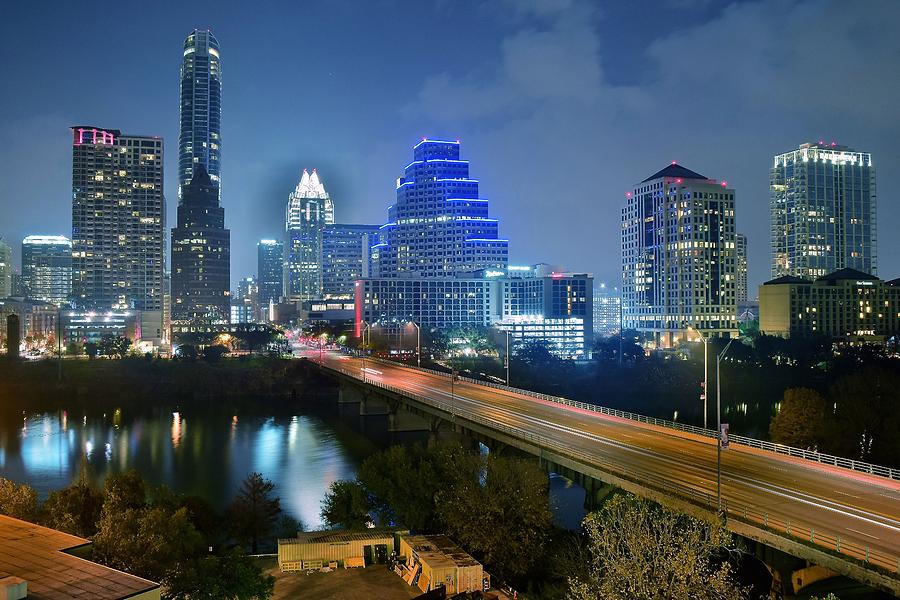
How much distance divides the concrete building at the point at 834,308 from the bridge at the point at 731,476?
443 feet

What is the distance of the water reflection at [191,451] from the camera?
56031 millimetres

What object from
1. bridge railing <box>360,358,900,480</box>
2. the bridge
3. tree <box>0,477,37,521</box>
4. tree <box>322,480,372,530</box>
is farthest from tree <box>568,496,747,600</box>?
tree <box>0,477,37,521</box>

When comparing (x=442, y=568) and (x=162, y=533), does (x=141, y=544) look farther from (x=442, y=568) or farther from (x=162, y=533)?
(x=442, y=568)

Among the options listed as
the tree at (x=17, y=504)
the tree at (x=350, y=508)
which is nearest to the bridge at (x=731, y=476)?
the tree at (x=350, y=508)

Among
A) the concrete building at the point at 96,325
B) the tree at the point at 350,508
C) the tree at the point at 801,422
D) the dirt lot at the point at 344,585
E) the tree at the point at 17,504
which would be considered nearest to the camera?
the dirt lot at the point at 344,585

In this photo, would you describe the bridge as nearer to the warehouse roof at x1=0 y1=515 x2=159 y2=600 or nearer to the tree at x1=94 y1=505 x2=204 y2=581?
the tree at x1=94 y1=505 x2=204 y2=581

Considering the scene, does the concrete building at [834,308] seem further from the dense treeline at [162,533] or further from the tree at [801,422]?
the dense treeline at [162,533]

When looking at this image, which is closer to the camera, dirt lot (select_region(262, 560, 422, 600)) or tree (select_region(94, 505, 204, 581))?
tree (select_region(94, 505, 204, 581))

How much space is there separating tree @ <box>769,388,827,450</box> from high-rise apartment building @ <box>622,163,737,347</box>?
120 m

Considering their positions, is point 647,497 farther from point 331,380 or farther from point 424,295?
point 424,295

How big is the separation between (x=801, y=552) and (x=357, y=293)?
569 ft

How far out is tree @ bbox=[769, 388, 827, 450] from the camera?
51500 mm

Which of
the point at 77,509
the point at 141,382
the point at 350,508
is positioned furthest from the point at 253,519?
the point at 141,382

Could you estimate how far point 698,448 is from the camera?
140 feet
